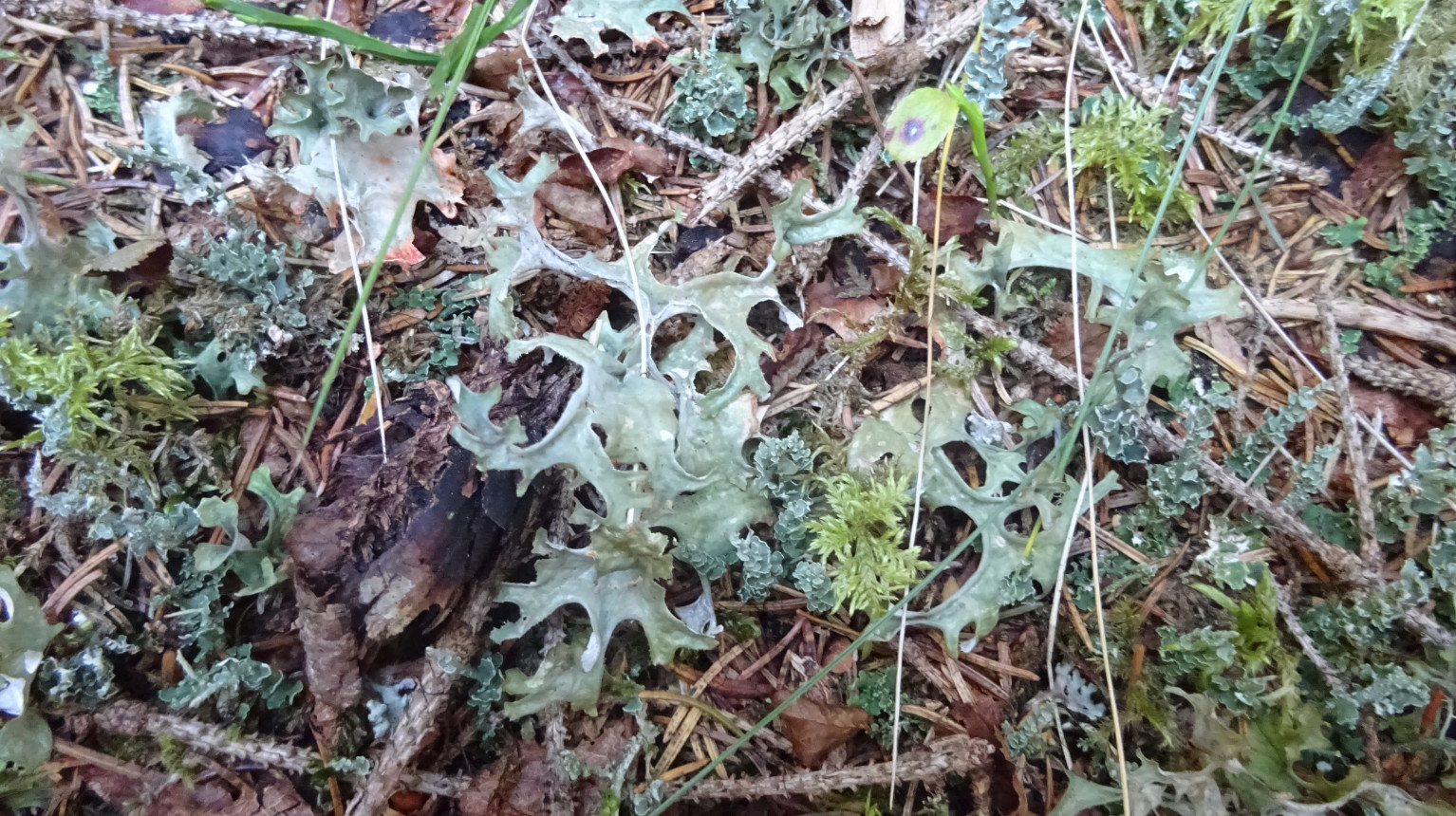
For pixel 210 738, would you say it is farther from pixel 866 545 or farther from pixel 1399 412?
pixel 1399 412

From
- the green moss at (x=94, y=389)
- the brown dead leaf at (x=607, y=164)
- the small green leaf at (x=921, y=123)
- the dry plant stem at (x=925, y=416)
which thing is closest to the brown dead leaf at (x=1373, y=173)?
the dry plant stem at (x=925, y=416)

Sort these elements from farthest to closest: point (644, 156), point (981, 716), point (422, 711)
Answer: point (644, 156) → point (981, 716) → point (422, 711)

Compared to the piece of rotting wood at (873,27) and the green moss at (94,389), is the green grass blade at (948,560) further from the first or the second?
the green moss at (94,389)

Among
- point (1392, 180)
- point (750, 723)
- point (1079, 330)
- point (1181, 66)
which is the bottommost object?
point (750, 723)

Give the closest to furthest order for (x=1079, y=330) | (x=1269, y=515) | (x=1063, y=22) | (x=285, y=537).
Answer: (x=285, y=537)
(x=1269, y=515)
(x=1079, y=330)
(x=1063, y=22)

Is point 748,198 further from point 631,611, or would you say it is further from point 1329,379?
point 1329,379

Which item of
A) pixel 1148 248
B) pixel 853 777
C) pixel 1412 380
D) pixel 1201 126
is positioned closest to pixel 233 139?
pixel 853 777

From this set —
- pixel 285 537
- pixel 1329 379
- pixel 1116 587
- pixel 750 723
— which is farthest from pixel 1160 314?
pixel 285 537

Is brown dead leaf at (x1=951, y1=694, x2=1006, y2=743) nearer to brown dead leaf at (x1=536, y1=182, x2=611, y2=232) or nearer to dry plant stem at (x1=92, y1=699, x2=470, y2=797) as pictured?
dry plant stem at (x1=92, y1=699, x2=470, y2=797)
